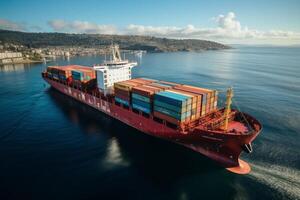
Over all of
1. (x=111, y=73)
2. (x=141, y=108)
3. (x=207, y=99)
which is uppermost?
(x=111, y=73)

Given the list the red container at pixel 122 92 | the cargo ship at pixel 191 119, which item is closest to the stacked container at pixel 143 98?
the cargo ship at pixel 191 119

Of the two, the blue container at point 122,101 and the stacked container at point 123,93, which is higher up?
the stacked container at point 123,93

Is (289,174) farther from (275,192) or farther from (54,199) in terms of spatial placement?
(54,199)

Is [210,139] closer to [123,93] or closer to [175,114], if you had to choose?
[175,114]

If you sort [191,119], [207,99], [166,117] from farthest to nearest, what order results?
1. [207,99]
2. [166,117]
3. [191,119]

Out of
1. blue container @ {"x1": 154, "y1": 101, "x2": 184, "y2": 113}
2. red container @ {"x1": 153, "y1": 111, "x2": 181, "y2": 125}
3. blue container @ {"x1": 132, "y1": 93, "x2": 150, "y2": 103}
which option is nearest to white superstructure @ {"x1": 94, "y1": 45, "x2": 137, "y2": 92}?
blue container @ {"x1": 132, "y1": 93, "x2": 150, "y2": 103}

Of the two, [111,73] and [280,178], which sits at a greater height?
[111,73]

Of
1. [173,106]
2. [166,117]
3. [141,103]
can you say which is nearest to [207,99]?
[173,106]

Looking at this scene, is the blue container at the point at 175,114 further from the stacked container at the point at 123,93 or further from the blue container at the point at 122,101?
the blue container at the point at 122,101

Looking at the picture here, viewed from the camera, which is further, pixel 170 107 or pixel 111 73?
pixel 111 73

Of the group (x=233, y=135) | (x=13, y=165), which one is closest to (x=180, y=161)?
(x=233, y=135)
